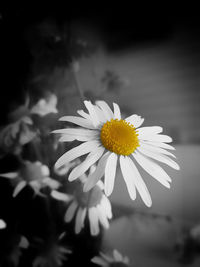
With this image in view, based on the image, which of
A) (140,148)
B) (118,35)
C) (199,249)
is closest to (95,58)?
(118,35)

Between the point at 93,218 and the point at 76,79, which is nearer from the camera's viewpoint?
the point at 93,218

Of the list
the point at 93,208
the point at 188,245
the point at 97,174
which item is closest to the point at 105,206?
the point at 93,208

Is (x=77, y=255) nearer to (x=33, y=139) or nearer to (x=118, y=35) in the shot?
(x=33, y=139)

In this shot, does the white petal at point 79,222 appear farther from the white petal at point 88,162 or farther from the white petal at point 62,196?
the white petal at point 88,162

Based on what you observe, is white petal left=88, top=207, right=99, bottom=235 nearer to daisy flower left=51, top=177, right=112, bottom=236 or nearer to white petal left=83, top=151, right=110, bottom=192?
daisy flower left=51, top=177, right=112, bottom=236

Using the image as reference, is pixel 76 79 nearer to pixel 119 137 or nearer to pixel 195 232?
pixel 119 137

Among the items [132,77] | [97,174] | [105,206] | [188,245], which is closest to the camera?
[97,174]
